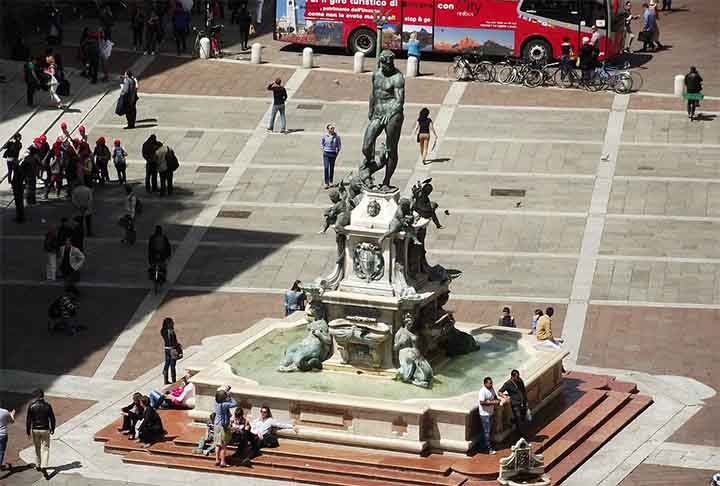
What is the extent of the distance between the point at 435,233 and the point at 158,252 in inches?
314

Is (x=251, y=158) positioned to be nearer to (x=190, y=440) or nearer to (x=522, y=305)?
(x=522, y=305)

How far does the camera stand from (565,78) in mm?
66750

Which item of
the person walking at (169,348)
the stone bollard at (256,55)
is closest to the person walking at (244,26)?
the stone bollard at (256,55)

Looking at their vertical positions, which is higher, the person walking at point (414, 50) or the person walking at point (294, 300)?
the person walking at point (414, 50)

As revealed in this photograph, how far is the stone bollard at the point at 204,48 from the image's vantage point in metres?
70.9

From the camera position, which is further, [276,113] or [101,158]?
[276,113]

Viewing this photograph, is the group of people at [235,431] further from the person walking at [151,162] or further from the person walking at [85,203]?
the person walking at [151,162]

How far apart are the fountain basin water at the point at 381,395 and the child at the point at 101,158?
53.4 feet

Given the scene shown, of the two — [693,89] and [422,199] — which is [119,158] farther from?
[422,199]

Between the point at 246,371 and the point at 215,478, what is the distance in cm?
350

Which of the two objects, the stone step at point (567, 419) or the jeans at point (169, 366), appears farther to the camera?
the jeans at point (169, 366)

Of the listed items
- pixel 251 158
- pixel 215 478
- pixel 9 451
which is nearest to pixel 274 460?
pixel 215 478

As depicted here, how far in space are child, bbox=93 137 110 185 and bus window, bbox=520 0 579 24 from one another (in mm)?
17590

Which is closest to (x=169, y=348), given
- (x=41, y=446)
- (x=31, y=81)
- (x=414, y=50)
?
(x=41, y=446)
